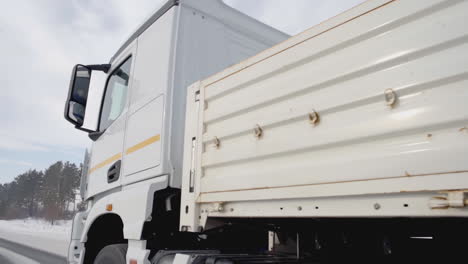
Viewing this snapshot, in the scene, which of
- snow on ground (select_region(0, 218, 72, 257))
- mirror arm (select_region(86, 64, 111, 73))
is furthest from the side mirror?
snow on ground (select_region(0, 218, 72, 257))

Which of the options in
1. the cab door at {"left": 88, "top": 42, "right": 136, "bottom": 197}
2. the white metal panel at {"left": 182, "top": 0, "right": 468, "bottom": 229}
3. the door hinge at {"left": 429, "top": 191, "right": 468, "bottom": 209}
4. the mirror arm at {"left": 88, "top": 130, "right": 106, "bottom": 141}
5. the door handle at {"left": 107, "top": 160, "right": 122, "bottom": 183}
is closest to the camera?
the door hinge at {"left": 429, "top": 191, "right": 468, "bottom": 209}

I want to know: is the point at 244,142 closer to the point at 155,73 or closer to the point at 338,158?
the point at 338,158

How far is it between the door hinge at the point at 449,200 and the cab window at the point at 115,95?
9.67 feet

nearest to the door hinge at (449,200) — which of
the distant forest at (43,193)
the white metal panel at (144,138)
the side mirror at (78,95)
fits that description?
the white metal panel at (144,138)

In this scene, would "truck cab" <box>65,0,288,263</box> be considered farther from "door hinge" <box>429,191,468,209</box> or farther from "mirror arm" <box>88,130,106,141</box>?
"door hinge" <box>429,191,468,209</box>

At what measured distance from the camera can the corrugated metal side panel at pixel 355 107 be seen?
131cm

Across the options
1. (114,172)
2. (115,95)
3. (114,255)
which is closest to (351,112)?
(114,255)

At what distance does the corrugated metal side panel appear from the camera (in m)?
1.31

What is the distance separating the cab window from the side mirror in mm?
237

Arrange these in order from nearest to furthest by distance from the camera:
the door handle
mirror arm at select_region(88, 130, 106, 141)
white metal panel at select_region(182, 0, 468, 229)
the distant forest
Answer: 1. white metal panel at select_region(182, 0, 468, 229)
2. the door handle
3. mirror arm at select_region(88, 130, 106, 141)
4. the distant forest

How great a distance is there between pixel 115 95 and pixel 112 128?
0.43 m

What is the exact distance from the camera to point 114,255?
2867 millimetres

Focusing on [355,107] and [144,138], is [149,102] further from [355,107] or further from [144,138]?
[355,107]

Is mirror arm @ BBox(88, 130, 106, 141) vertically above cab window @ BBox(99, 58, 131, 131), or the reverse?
cab window @ BBox(99, 58, 131, 131)
